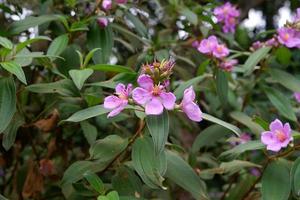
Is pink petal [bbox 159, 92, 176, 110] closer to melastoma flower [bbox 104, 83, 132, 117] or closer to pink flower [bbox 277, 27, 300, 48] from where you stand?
melastoma flower [bbox 104, 83, 132, 117]

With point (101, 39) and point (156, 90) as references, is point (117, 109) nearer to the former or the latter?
point (156, 90)

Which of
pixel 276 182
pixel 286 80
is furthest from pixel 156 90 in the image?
pixel 286 80

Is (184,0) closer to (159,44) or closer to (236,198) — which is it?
(159,44)

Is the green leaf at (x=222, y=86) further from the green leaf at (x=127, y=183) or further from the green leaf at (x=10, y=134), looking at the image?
the green leaf at (x=10, y=134)

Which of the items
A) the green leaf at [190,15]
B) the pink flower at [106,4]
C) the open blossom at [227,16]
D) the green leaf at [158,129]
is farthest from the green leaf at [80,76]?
the open blossom at [227,16]

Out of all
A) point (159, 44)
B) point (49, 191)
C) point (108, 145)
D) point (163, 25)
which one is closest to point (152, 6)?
point (163, 25)

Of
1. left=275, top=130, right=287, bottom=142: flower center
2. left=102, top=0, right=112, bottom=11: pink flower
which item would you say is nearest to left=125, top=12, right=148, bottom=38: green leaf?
left=102, top=0, right=112, bottom=11: pink flower

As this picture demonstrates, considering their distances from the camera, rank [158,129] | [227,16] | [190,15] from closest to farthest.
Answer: [158,129]
[190,15]
[227,16]
